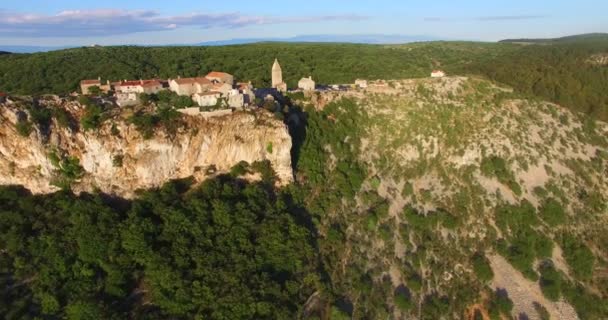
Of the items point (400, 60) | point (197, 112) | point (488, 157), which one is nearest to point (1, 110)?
point (197, 112)

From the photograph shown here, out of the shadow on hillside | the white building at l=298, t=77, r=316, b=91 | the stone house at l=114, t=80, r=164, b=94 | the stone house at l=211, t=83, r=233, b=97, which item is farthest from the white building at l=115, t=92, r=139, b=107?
the white building at l=298, t=77, r=316, b=91

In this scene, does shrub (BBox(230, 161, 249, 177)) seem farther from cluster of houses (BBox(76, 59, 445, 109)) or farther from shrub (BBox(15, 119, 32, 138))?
shrub (BBox(15, 119, 32, 138))

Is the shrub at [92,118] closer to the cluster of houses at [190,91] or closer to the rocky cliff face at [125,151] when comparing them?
the rocky cliff face at [125,151]

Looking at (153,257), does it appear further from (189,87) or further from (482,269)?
(482,269)

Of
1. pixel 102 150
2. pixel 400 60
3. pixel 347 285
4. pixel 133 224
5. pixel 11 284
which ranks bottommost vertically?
pixel 347 285

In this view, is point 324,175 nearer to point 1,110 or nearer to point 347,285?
point 347,285

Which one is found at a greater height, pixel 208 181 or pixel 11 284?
pixel 208 181

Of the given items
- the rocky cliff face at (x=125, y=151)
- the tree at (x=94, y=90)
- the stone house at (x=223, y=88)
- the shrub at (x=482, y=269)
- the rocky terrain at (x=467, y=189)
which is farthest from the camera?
the tree at (x=94, y=90)

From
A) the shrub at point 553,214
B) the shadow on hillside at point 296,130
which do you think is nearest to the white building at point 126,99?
the shadow on hillside at point 296,130
